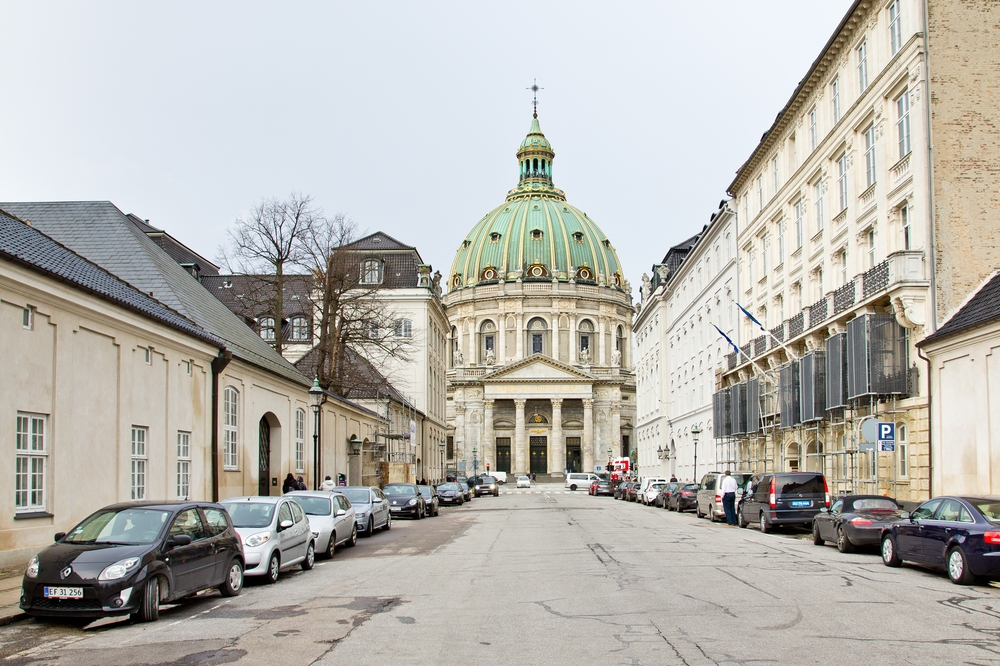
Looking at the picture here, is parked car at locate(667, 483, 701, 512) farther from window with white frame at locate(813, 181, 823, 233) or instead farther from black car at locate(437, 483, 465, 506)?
black car at locate(437, 483, 465, 506)

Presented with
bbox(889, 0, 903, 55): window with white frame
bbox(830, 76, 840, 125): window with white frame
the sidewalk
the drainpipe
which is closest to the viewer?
the sidewalk

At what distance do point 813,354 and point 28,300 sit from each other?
80.3 ft

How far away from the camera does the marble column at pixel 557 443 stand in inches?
4665

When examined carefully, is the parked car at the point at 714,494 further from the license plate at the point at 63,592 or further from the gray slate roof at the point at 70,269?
the license plate at the point at 63,592

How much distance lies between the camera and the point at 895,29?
28.9 metres

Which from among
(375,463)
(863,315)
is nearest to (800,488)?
(863,315)

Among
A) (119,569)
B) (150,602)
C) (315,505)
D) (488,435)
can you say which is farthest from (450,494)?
(488,435)

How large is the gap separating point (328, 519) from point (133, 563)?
956 centimetres

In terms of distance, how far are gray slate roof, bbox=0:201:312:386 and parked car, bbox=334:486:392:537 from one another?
460 cm

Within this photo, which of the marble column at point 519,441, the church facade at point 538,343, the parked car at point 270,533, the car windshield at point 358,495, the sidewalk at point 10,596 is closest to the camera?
the sidewalk at point 10,596

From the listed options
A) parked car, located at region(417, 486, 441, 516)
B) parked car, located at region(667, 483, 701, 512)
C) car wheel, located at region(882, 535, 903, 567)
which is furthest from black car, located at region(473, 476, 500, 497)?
car wheel, located at region(882, 535, 903, 567)

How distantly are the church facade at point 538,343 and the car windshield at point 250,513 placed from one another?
9989 centimetres

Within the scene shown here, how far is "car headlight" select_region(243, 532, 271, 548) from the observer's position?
1538 cm

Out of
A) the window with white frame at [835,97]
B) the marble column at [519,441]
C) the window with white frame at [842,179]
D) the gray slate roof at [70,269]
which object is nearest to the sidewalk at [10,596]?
the gray slate roof at [70,269]
